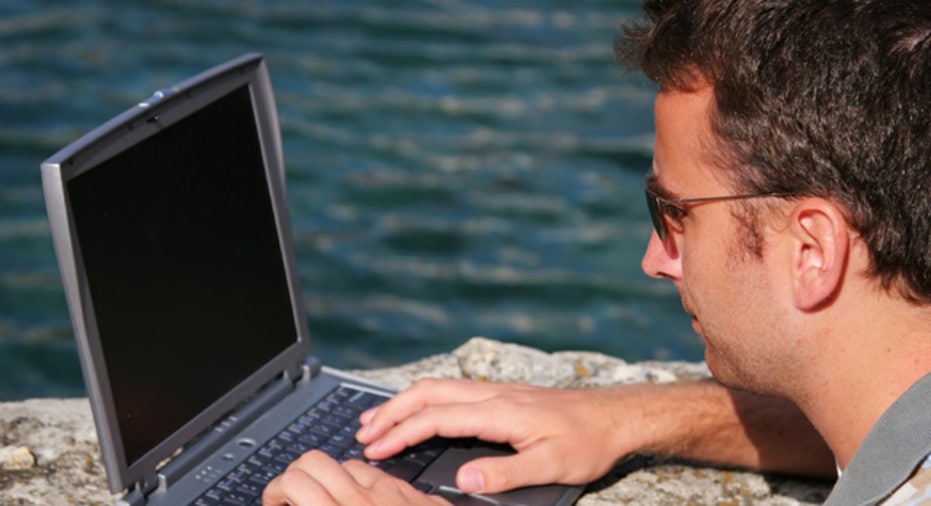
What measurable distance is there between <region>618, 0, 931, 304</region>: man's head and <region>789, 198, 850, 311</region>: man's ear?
0.02 meters

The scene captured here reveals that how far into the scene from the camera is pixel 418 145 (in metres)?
6.90

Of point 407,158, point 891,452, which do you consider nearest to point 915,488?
point 891,452

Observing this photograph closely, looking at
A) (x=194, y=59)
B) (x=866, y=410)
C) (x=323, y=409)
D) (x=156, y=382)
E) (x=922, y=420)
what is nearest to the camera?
(x=922, y=420)

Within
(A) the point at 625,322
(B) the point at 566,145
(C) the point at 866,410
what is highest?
(C) the point at 866,410

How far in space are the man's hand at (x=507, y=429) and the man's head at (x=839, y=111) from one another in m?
Result: 0.58

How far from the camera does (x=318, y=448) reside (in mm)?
2656

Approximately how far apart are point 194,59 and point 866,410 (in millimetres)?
5643

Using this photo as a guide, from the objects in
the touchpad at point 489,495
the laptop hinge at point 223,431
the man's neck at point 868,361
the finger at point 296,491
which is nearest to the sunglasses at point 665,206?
the man's neck at point 868,361

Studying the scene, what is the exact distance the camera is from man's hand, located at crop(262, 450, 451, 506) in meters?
2.27

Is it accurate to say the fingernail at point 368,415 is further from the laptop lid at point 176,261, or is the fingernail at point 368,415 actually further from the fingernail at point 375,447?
the laptop lid at point 176,261

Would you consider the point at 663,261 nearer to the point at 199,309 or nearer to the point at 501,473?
the point at 501,473

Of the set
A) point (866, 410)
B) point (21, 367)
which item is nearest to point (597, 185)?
point (21, 367)

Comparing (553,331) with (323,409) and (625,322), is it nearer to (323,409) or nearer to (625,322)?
(625,322)

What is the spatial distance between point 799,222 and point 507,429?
2.36 ft
